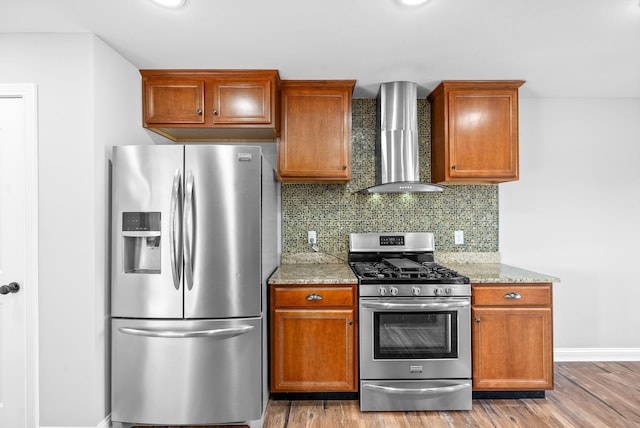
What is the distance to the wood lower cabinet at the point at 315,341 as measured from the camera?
2.49m

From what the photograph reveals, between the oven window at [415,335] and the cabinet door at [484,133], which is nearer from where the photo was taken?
the oven window at [415,335]

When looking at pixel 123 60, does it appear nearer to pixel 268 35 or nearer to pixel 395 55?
pixel 268 35

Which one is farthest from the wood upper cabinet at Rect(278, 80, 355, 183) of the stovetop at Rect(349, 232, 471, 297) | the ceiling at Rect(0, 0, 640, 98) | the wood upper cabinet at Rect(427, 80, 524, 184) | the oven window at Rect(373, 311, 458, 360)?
the oven window at Rect(373, 311, 458, 360)

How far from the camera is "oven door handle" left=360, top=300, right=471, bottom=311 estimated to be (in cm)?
244

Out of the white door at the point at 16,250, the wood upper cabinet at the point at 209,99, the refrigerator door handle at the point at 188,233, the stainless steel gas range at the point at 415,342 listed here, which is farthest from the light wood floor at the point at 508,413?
the wood upper cabinet at the point at 209,99

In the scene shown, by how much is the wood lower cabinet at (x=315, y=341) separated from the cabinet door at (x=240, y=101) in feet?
4.15

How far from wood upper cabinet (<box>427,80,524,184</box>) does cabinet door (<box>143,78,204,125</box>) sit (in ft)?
6.26

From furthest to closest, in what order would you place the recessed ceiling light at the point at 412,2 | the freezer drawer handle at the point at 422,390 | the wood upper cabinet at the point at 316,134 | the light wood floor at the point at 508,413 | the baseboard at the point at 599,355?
the baseboard at the point at 599,355, the wood upper cabinet at the point at 316,134, the freezer drawer handle at the point at 422,390, the light wood floor at the point at 508,413, the recessed ceiling light at the point at 412,2

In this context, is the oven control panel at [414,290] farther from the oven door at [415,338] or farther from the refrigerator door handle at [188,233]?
the refrigerator door handle at [188,233]

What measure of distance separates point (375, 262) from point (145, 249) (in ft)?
5.98

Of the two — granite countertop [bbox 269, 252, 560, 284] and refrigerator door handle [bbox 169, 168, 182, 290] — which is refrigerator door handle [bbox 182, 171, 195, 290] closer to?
refrigerator door handle [bbox 169, 168, 182, 290]

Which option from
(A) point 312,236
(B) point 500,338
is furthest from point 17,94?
(B) point 500,338

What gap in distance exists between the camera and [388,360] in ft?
8.05

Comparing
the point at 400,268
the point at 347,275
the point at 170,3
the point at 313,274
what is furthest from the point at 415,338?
the point at 170,3
